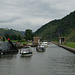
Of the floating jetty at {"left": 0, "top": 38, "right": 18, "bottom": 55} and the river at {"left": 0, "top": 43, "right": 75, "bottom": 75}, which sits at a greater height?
the floating jetty at {"left": 0, "top": 38, "right": 18, "bottom": 55}

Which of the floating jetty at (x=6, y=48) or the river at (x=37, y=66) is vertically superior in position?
the floating jetty at (x=6, y=48)

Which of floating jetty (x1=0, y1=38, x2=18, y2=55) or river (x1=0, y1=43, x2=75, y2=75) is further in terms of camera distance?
floating jetty (x1=0, y1=38, x2=18, y2=55)

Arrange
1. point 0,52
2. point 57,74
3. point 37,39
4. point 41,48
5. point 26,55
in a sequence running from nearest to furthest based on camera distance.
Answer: point 57,74
point 26,55
point 0,52
point 41,48
point 37,39

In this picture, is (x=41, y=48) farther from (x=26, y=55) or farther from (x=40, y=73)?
(x=40, y=73)

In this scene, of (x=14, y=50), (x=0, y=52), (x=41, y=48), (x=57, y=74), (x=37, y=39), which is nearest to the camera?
(x=57, y=74)

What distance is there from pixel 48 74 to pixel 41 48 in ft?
165

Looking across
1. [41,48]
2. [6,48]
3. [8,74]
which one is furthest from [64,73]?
[41,48]

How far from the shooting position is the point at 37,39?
145875 millimetres

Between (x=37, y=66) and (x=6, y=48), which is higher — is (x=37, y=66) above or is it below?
below

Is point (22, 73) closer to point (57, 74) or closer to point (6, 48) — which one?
point (57, 74)

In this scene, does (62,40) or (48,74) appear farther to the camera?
(62,40)

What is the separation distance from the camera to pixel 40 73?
29.8 meters

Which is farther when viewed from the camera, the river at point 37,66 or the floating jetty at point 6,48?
the floating jetty at point 6,48

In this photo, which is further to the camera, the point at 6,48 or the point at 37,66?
the point at 6,48
